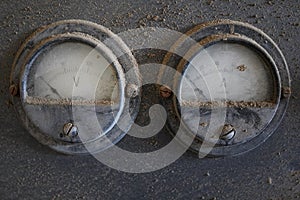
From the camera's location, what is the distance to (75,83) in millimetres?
1093

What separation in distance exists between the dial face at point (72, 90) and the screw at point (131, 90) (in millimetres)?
24

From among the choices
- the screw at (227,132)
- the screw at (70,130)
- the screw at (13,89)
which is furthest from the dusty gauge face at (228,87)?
the screw at (13,89)

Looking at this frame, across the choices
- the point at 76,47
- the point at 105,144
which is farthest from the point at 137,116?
the point at 76,47

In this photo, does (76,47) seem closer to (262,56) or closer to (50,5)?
(50,5)

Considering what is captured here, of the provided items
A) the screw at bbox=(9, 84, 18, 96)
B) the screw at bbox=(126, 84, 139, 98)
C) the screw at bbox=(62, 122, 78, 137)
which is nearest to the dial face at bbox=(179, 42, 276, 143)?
the screw at bbox=(126, 84, 139, 98)

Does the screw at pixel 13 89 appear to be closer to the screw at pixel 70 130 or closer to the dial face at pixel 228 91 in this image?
the screw at pixel 70 130

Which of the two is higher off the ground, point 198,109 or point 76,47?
point 76,47

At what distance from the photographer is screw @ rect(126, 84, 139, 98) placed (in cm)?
108

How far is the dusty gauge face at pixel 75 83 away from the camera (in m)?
1.07

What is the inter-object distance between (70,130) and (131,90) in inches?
6.9

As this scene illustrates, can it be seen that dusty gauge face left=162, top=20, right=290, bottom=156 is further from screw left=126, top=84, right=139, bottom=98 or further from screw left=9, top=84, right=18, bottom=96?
screw left=9, top=84, right=18, bottom=96

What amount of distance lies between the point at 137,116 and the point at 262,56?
335 mm

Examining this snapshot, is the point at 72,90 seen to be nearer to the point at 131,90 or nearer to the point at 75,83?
the point at 75,83

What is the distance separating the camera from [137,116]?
111 cm
